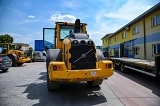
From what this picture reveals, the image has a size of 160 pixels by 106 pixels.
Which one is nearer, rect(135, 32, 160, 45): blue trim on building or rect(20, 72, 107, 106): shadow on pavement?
rect(20, 72, 107, 106): shadow on pavement

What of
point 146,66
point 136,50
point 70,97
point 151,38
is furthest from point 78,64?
point 136,50

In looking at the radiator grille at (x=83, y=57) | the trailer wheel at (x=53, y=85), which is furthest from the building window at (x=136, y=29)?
the trailer wheel at (x=53, y=85)

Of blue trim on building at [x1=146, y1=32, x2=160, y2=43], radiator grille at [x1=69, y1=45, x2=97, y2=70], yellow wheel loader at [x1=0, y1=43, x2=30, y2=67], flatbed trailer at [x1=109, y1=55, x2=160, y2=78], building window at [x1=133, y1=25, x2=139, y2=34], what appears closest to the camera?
radiator grille at [x1=69, y1=45, x2=97, y2=70]

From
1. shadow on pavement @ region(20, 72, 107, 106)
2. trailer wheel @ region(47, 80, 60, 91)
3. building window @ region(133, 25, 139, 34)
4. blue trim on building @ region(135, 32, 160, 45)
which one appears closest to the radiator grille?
shadow on pavement @ region(20, 72, 107, 106)

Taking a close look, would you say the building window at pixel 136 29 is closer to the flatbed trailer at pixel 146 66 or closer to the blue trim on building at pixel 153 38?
the blue trim on building at pixel 153 38

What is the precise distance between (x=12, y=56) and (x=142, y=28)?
13.9 metres

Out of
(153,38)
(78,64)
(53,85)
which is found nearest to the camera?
(78,64)

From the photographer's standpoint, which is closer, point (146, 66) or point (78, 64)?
point (78, 64)

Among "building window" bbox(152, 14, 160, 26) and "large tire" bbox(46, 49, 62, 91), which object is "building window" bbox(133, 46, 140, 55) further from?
"large tire" bbox(46, 49, 62, 91)

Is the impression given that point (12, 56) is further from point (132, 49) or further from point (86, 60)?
point (86, 60)

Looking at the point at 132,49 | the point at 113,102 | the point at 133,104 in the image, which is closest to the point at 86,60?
the point at 113,102

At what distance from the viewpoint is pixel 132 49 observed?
22.4m

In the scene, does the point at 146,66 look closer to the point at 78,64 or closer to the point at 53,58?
the point at 78,64

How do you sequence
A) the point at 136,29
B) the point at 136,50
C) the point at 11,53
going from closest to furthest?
the point at 11,53
the point at 136,50
the point at 136,29
